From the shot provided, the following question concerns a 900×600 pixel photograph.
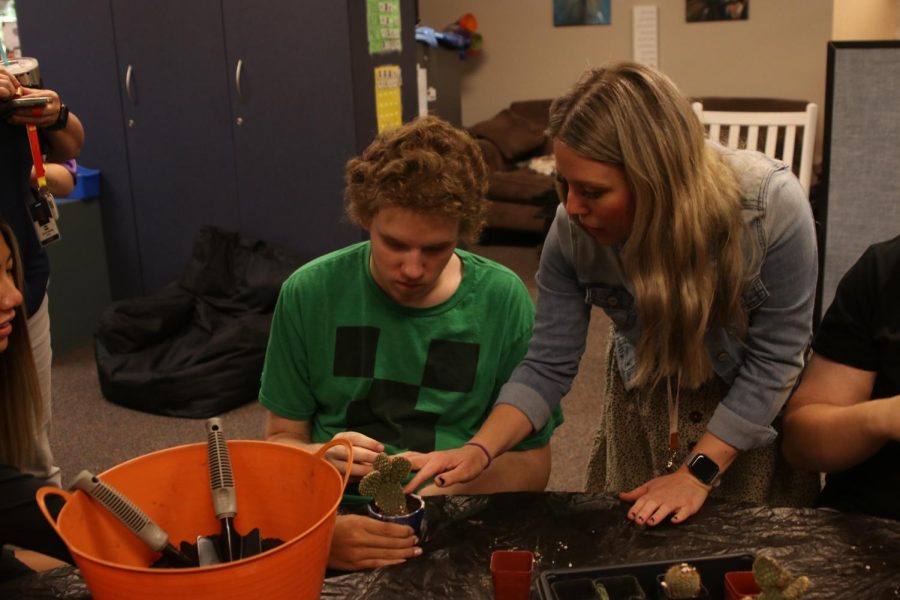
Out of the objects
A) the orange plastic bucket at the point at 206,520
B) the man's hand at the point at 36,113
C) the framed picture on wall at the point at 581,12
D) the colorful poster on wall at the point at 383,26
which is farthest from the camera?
the framed picture on wall at the point at 581,12

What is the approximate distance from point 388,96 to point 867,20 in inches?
103

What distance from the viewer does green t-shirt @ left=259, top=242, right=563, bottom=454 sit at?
60.7 inches

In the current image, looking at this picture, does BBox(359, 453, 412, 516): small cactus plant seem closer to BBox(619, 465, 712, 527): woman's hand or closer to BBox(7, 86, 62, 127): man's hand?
BBox(619, 465, 712, 527): woman's hand

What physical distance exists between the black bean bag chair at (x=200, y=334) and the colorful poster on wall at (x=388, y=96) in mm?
663

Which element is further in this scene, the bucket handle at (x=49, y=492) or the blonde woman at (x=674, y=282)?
the blonde woman at (x=674, y=282)

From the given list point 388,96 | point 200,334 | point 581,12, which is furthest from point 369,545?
point 581,12

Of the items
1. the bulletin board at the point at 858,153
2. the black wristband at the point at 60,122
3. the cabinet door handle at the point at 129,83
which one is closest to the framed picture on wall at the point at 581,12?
the cabinet door handle at the point at 129,83

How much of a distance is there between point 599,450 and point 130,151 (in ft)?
9.34

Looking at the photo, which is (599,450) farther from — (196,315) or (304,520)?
(196,315)

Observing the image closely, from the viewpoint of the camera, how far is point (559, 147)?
1276mm

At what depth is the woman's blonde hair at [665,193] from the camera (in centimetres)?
123

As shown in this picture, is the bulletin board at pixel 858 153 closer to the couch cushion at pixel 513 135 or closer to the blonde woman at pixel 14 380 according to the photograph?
the blonde woman at pixel 14 380

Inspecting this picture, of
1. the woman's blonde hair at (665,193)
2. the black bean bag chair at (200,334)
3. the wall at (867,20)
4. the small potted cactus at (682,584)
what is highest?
the wall at (867,20)

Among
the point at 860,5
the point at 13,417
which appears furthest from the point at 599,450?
the point at 860,5
